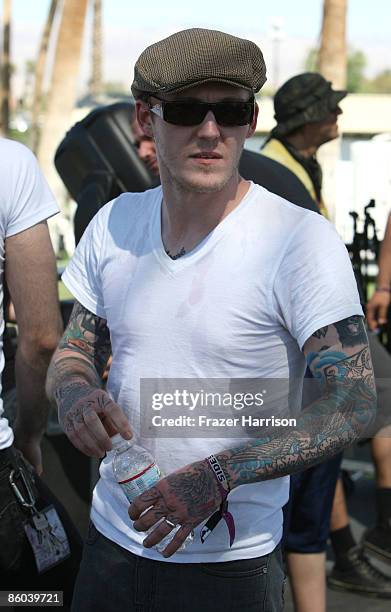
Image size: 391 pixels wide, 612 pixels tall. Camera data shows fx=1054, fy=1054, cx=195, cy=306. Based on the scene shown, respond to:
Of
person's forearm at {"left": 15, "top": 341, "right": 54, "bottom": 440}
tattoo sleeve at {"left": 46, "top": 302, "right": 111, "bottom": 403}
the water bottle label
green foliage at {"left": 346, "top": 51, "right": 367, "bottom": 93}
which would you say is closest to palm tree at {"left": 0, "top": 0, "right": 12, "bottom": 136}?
person's forearm at {"left": 15, "top": 341, "right": 54, "bottom": 440}

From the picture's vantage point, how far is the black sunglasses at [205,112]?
235 cm

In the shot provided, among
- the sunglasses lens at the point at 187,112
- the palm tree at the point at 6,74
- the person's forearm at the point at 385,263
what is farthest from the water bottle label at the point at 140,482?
the palm tree at the point at 6,74

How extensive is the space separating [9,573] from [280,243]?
4.09 feet

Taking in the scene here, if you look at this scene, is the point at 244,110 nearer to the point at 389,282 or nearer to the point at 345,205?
the point at 389,282

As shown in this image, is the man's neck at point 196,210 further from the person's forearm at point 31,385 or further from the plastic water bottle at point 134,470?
the person's forearm at point 31,385

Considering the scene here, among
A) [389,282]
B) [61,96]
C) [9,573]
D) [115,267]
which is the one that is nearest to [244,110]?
[115,267]

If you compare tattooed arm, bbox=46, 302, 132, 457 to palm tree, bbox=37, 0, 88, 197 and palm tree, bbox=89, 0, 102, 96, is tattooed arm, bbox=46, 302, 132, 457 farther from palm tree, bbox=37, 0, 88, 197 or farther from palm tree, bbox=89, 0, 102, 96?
palm tree, bbox=89, 0, 102, 96

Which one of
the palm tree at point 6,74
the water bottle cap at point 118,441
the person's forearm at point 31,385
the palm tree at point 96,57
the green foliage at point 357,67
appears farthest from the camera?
the green foliage at point 357,67

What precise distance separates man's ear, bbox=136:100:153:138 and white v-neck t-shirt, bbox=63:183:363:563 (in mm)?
258

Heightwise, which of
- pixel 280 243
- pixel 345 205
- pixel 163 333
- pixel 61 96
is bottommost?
pixel 345 205

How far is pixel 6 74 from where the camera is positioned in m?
27.6

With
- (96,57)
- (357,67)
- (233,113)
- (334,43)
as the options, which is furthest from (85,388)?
(357,67)

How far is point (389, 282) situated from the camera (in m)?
5.43

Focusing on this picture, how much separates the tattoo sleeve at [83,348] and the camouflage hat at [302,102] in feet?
8.53
